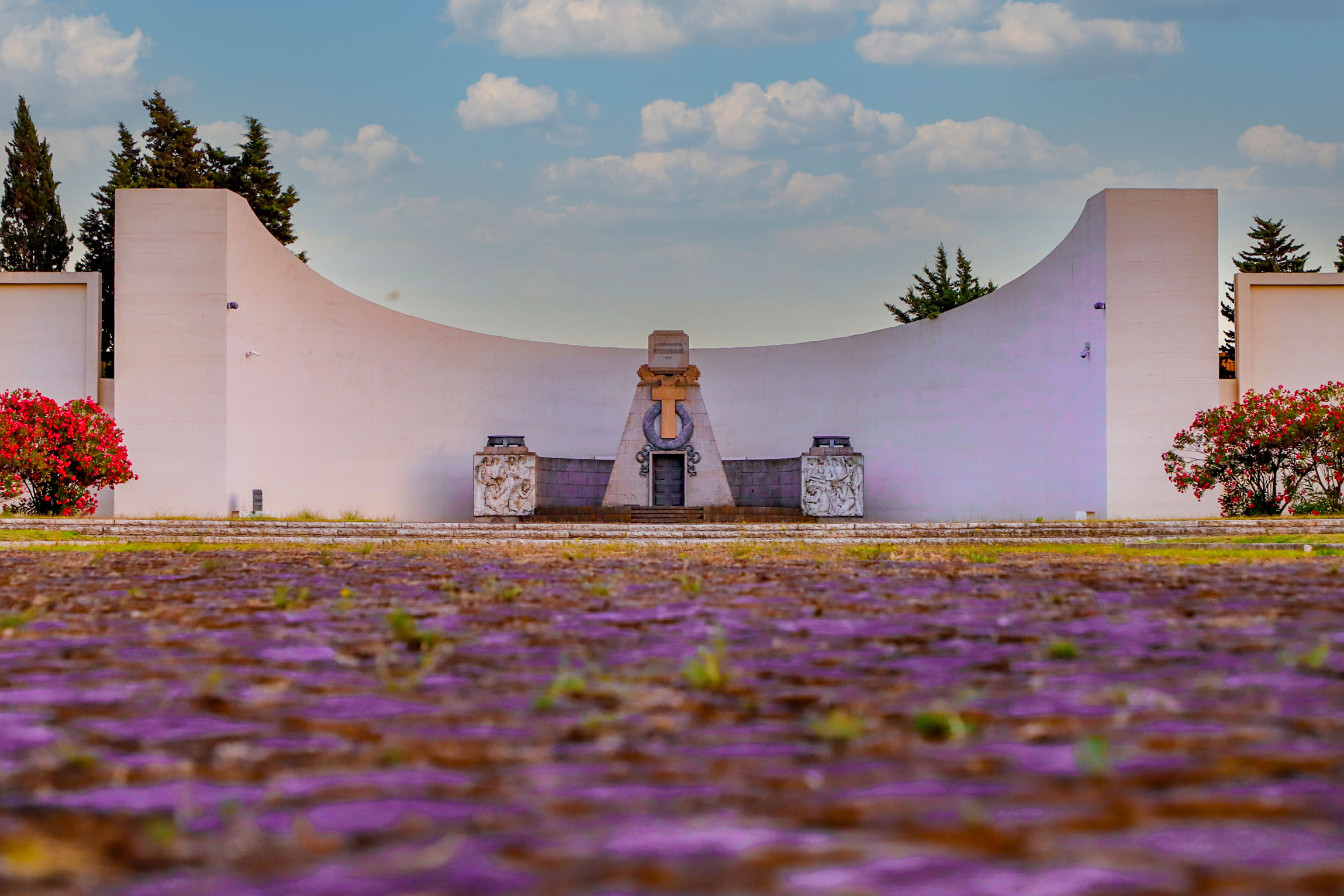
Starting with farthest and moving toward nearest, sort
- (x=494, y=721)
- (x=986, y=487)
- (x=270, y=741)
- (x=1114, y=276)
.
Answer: (x=986, y=487), (x=1114, y=276), (x=494, y=721), (x=270, y=741)

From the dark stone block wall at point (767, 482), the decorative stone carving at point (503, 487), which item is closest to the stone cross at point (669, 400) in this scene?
the dark stone block wall at point (767, 482)

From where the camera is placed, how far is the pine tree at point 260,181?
104 ft

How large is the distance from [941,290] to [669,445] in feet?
56.8

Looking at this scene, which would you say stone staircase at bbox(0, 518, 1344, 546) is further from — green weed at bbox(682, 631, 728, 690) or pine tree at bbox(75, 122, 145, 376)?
pine tree at bbox(75, 122, 145, 376)

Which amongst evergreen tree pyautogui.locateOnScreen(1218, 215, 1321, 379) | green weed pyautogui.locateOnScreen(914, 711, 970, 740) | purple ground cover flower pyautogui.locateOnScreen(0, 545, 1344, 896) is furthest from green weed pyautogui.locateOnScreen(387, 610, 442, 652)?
evergreen tree pyautogui.locateOnScreen(1218, 215, 1321, 379)

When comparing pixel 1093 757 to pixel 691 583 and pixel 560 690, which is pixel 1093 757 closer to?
pixel 560 690

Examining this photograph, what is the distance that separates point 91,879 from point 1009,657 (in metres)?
2.18

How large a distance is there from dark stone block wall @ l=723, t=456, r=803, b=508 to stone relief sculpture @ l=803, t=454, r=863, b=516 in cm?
35

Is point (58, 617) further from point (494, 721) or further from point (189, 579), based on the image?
point (494, 721)

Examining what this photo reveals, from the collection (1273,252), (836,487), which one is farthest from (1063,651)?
(1273,252)

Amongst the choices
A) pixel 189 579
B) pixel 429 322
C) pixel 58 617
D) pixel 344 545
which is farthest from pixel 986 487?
pixel 58 617

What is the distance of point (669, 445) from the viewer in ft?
70.5

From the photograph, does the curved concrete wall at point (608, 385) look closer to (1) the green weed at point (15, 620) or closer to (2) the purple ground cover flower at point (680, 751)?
(1) the green weed at point (15, 620)

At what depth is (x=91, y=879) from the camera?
137 centimetres
